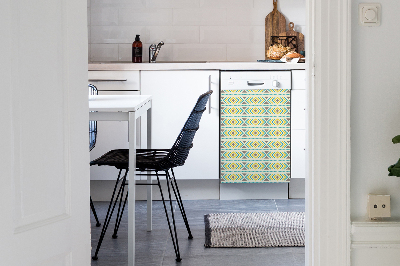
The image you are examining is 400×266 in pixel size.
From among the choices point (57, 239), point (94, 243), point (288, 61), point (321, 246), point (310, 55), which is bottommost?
point (94, 243)

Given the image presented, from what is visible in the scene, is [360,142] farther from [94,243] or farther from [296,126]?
[296,126]

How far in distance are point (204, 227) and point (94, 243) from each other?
2.35 ft

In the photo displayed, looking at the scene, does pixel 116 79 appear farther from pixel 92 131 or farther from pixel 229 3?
pixel 229 3

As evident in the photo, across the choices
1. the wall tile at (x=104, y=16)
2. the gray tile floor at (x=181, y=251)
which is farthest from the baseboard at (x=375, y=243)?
the wall tile at (x=104, y=16)

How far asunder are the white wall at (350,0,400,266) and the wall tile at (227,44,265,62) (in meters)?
2.87

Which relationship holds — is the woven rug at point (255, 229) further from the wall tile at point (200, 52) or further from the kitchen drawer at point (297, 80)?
the wall tile at point (200, 52)

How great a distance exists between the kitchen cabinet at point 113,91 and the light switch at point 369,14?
2.39m

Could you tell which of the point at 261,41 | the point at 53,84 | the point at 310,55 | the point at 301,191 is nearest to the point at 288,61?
the point at 261,41

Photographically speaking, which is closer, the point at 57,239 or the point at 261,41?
the point at 57,239

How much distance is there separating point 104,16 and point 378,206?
3391mm

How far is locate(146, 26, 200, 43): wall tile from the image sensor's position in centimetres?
450

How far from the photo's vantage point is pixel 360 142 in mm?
1736

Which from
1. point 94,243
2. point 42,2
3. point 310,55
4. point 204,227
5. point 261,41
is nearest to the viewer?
point 42,2

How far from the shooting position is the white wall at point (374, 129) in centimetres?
170
